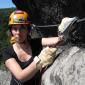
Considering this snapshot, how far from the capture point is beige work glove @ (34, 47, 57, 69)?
3.47 meters

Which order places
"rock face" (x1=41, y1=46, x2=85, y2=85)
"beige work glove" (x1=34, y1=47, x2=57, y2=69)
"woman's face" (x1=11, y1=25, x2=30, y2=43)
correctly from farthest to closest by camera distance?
"woman's face" (x1=11, y1=25, x2=30, y2=43), "beige work glove" (x1=34, y1=47, x2=57, y2=69), "rock face" (x1=41, y1=46, x2=85, y2=85)

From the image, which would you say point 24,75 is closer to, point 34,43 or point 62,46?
point 34,43

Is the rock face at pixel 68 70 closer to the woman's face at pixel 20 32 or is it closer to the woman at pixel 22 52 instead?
the woman at pixel 22 52

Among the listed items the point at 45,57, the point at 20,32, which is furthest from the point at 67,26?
the point at 20,32

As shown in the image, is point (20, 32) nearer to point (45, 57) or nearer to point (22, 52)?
point (22, 52)

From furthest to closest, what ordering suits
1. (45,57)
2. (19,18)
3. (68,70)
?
(19,18) < (45,57) < (68,70)

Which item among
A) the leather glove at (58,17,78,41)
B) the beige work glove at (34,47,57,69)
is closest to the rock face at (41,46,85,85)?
the beige work glove at (34,47,57,69)

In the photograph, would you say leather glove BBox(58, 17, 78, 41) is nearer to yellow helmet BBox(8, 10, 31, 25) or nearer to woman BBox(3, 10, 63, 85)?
Result: woman BBox(3, 10, 63, 85)

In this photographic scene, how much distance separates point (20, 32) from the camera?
3666 mm

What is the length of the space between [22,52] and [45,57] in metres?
0.36

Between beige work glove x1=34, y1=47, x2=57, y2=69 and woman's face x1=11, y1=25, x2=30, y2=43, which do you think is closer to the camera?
beige work glove x1=34, y1=47, x2=57, y2=69

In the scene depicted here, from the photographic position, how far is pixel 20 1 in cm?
902

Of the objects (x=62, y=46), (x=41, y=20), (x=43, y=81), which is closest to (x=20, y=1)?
(x=41, y=20)

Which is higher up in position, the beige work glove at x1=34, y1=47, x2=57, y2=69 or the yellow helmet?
the yellow helmet
